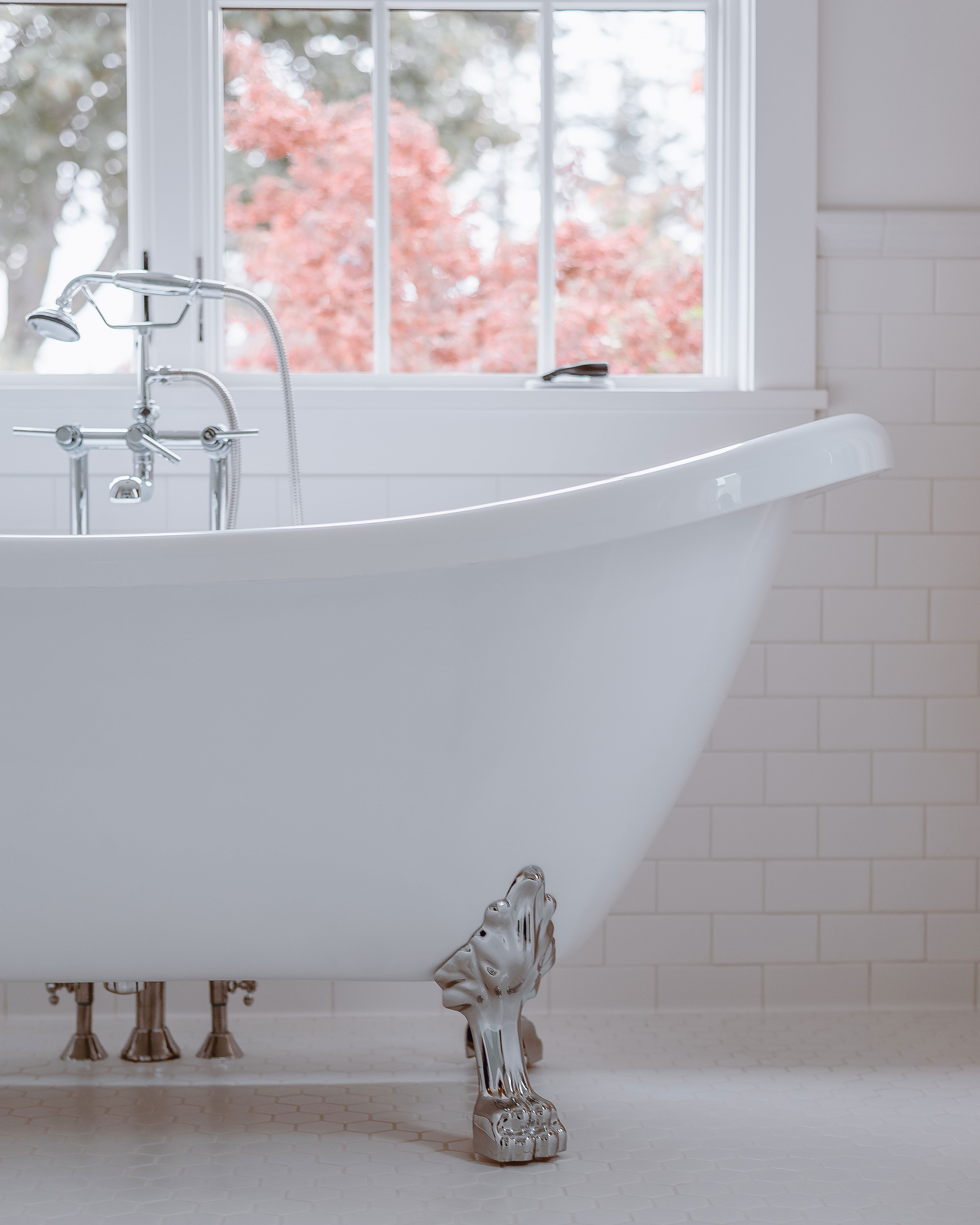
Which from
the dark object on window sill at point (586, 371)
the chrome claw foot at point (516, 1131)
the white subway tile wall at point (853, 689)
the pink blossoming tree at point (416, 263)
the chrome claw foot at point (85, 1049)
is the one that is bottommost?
the chrome claw foot at point (85, 1049)

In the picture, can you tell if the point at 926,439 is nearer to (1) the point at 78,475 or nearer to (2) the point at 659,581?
(2) the point at 659,581

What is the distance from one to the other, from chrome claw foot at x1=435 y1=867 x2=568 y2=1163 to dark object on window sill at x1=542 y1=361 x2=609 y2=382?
1012 mm

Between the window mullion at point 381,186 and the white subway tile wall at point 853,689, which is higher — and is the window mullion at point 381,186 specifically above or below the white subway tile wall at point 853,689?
above

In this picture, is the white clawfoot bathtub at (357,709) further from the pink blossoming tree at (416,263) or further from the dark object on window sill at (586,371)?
the pink blossoming tree at (416,263)

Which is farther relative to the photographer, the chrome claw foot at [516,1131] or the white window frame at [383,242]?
the white window frame at [383,242]

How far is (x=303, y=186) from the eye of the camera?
2209 mm

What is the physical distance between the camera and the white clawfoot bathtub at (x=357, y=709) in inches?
50.1

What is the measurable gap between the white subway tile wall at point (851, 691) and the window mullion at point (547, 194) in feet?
1.64

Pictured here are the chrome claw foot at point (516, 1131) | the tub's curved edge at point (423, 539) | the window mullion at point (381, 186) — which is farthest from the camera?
the window mullion at point (381, 186)

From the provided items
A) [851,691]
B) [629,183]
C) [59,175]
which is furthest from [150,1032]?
[629,183]

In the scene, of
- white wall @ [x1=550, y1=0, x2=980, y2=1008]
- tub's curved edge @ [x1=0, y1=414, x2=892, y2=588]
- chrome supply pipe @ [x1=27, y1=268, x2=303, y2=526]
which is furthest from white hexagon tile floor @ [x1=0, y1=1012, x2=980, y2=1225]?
chrome supply pipe @ [x1=27, y1=268, x2=303, y2=526]

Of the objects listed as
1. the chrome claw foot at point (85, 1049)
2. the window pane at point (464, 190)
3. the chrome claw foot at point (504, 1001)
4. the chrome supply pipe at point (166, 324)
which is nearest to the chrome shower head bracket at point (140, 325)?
the chrome supply pipe at point (166, 324)

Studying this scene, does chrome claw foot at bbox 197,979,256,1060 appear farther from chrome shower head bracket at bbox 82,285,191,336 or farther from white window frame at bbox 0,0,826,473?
chrome shower head bracket at bbox 82,285,191,336

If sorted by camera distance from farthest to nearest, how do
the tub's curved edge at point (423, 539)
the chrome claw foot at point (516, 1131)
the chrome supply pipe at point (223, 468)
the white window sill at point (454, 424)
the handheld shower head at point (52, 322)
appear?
1. the white window sill at point (454, 424)
2. the chrome supply pipe at point (223, 468)
3. the handheld shower head at point (52, 322)
4. the chrome claw foot at point (516, 1131)
5. the tub's curved edge at point (423, 539)
